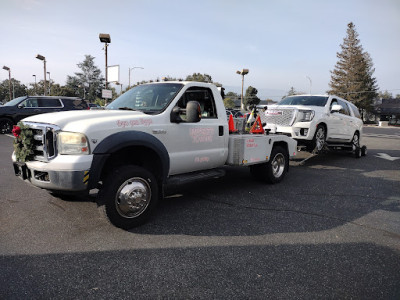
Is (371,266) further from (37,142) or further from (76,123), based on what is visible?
(37,142)

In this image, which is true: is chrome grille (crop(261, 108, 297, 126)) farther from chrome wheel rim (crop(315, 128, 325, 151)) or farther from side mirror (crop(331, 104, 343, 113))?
side mirror (crop(331, 104, 343, 113))

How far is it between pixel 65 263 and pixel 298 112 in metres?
7.68

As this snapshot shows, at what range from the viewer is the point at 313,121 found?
8891mm

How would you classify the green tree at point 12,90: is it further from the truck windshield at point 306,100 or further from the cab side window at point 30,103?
the truck windshield at point 306,100

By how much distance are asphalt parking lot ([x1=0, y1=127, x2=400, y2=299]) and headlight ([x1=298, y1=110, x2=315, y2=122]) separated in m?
3.46

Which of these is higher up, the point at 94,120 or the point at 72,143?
the point at 94,120

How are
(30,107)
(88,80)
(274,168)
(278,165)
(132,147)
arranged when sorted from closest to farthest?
(132,147) < (274,168) < (278,165) < (30,107) < (88,80)

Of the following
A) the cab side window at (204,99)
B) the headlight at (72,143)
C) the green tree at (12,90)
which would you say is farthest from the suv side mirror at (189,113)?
the green tree at (12,90)

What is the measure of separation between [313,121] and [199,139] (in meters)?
5.20

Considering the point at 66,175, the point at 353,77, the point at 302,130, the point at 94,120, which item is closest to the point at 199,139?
the point at 94,120

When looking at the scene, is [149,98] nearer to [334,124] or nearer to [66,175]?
[66,175]

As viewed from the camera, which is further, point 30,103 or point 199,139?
point 30,103

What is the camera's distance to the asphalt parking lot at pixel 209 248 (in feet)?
8.95

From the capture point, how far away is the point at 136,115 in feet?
13.8
